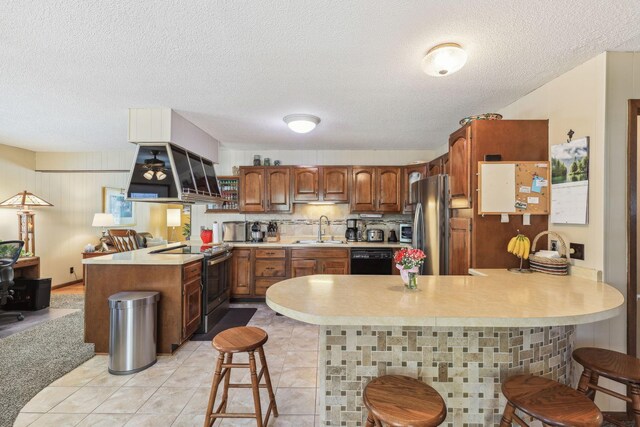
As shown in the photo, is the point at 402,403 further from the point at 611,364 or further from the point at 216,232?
the point at 216,232

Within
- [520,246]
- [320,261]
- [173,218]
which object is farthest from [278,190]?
[173,218]

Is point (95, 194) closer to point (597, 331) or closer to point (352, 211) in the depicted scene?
point (352, 211)

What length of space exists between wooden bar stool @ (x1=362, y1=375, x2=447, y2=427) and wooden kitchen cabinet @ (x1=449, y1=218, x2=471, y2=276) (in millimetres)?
1450

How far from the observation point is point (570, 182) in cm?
207

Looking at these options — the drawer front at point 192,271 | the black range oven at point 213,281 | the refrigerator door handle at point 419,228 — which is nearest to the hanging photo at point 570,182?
the refrigerator door handle at point 419,228

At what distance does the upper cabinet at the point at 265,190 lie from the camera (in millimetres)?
4527

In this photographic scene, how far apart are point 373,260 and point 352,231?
699mm

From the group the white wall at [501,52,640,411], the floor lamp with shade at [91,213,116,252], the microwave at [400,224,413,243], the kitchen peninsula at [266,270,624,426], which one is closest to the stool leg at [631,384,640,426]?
the kitchen peninsula at [266,270,624,426]

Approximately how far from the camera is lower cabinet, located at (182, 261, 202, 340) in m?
2.80

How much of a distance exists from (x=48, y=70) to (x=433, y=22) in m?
2.78

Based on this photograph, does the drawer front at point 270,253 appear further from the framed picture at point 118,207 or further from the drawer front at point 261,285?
the framed picture at point 118,207

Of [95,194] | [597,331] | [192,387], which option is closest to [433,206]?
[597,331]

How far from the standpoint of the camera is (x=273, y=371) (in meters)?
2.45

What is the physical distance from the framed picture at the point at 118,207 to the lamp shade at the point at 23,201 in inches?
47.4
